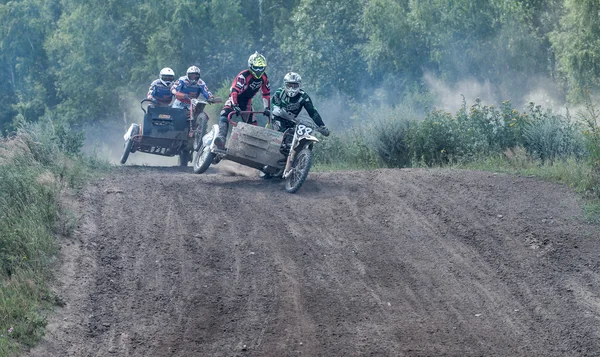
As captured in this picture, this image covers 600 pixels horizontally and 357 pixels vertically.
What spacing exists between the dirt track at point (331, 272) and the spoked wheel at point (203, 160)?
5.82 feet

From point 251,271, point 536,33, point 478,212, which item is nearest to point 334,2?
point 536,33

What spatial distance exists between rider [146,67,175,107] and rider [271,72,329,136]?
Answer: 4.84 metres

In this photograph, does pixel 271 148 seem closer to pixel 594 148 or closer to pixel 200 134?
pixel 200 134

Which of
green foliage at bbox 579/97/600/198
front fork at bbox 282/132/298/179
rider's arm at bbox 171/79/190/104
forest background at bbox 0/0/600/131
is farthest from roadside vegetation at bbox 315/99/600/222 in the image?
forest background at bbox 0/0/600/131

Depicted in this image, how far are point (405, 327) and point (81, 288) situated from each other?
360 cm

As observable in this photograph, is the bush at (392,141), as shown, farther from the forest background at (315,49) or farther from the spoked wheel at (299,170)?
the forest background at (315,49)

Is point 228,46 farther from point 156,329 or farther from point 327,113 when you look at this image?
point 156,329

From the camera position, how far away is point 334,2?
38094 millimetres

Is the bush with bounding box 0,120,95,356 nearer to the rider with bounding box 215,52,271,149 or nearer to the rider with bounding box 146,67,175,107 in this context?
the rider with bounding box 215,52,271,149

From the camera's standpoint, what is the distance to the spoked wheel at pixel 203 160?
1516 cm

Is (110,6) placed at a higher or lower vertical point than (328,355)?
higher

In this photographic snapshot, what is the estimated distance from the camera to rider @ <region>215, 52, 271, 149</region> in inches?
583

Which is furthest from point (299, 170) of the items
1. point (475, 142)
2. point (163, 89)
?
point (163, 89)

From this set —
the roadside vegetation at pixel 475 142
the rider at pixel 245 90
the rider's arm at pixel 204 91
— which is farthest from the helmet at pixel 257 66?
the roadside vegetation at pixel 475 142
